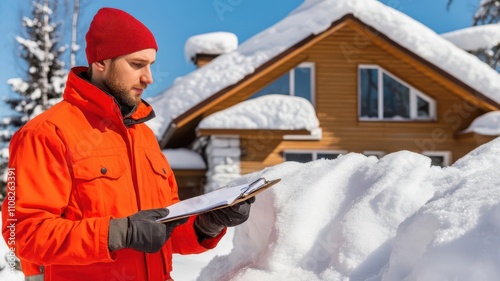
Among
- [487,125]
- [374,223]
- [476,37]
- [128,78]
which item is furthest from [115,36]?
[476,37]

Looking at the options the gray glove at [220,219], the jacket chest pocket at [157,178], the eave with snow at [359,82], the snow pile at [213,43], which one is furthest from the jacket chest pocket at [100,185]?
the snow pile at [213,43]

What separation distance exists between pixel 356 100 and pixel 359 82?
0.43m

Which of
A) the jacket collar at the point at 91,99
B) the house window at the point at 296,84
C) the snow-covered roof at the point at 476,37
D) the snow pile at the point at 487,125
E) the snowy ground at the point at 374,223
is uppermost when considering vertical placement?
the jacket collar at the point at 91,99

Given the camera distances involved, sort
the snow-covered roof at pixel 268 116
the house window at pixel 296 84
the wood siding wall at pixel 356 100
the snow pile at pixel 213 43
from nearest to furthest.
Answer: the snow-covered roof at pixel 268 116 → the house window at pixel 296 84 → the wood siding wall at pixel 356 100 → the snow pile at pixel 213 43

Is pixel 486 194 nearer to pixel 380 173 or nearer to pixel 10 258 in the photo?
pixel 380 173

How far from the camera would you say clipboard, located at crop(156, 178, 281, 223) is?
1.93m

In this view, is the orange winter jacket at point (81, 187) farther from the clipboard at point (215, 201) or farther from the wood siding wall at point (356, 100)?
the wood siding wall at point (356, 100)

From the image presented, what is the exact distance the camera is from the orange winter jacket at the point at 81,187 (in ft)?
6.24

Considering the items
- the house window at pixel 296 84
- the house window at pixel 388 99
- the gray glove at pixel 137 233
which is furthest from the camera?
the house window at pixel 388 99

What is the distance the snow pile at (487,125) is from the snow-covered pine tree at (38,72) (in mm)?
11435

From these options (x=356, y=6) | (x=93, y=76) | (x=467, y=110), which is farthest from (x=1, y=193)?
(x=93, y=76)

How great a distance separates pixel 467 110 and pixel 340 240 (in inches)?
523

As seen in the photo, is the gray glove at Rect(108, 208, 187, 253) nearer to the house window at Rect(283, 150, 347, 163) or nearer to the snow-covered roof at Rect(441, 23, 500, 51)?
the house window at Rect(283, 150, 347, 163)

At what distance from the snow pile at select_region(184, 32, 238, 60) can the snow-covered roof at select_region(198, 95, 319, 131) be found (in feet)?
13.7
